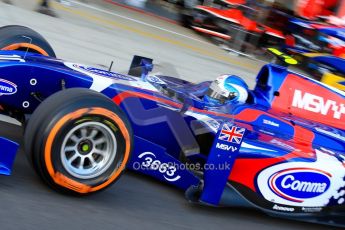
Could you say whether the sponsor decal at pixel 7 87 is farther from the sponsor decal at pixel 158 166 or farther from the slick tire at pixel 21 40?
the sponsor decal at pixel 158 166

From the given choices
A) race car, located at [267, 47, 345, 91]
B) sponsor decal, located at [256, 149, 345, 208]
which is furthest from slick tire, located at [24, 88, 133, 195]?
race car, located at [267, 47, 345, 91]

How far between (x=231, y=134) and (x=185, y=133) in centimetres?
61

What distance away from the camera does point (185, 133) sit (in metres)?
4.43

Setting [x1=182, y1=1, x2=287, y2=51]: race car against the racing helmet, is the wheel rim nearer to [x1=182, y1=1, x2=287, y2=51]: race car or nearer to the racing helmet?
the racing helmet

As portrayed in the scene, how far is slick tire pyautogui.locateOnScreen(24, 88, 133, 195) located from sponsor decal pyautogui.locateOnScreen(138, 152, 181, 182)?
0.43m

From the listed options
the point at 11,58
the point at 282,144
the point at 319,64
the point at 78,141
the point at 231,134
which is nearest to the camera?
the point at 78,141

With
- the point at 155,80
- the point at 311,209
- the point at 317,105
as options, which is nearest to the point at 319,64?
the point at 317,105

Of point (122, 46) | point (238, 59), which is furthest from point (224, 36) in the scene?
point (122, 46)

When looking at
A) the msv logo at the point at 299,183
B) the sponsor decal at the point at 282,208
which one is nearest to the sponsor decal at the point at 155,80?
the msv logo at the point at 299,183

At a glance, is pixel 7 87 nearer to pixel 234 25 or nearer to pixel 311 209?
pixel 311 209

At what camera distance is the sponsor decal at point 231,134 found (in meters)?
3.90

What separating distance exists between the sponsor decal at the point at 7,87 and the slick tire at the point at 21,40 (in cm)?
78

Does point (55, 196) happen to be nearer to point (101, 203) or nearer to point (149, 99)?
point (101, 203)

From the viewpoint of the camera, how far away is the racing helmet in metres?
4.91
